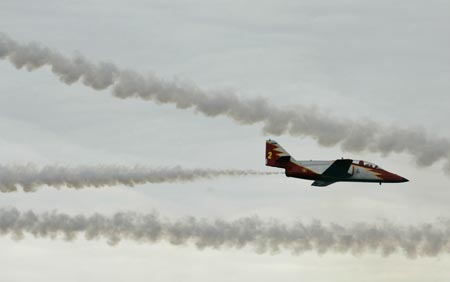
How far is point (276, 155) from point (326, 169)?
5.97 m

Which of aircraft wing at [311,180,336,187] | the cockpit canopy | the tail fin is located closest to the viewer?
the tail fin

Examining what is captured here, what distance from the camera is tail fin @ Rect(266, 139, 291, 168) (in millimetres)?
70938

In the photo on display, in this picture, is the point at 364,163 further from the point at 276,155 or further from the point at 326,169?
the point at 276,155

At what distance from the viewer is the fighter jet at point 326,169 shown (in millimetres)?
70500

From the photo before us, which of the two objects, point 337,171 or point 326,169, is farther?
point 337,171

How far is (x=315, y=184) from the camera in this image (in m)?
74.8

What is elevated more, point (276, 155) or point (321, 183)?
point (276, 155)

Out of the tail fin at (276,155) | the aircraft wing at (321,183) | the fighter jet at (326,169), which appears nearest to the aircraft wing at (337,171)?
the fighter jet at (326,169)

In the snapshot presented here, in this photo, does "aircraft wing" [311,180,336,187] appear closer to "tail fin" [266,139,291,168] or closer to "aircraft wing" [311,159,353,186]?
"aircraft wing" [311,159,353,186]

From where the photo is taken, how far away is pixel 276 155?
7244cm

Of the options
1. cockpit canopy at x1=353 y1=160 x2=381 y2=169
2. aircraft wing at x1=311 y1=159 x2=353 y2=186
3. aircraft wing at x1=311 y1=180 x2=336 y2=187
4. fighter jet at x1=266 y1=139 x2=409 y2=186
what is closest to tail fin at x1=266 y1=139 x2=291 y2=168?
fighter jet at x1=266 y1=139 x2=409 y2=186

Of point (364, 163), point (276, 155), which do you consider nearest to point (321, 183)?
point (364, 163)

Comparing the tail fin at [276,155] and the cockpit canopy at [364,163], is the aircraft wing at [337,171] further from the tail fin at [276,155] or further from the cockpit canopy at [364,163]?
the tail fin at [276,155]

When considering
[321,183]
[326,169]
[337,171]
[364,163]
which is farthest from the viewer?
[321,183]
